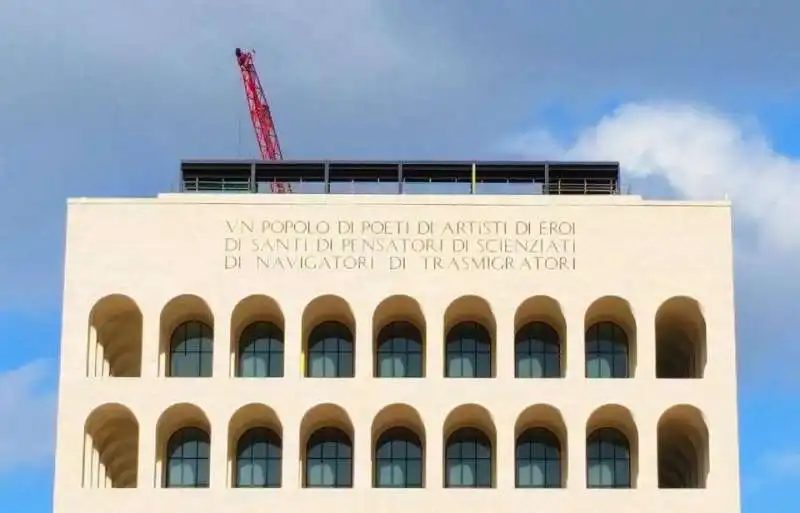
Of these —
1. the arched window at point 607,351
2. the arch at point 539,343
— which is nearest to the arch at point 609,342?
the arched window at point 607,351

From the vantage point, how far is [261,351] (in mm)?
87000

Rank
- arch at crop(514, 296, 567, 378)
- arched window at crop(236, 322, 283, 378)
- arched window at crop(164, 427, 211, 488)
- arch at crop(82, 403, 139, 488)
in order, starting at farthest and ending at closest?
1. arched window at crop(236, 322, 283, 378)
2. arch at crop(514, 296, 567, 378)
3. arched window at crop(164, 427, 211, 488)
4. arch at crop(82, 403, 139, 488)

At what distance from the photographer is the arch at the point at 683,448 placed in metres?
84.3

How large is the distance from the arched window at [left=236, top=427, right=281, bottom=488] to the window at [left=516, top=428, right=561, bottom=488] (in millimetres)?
10272

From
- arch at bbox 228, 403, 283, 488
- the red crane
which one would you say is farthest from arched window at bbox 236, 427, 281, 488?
the red crane

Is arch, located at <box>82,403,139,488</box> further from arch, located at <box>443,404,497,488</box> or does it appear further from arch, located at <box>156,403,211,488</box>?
arch, located at <box>443,404,497,488</box>

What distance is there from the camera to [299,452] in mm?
84000

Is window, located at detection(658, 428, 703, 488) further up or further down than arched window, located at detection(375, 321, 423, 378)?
further down

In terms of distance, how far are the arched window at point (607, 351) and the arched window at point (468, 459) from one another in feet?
17.8

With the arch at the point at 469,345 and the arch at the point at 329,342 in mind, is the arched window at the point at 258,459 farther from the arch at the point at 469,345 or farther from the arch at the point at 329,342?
the arch at the point at 469,345

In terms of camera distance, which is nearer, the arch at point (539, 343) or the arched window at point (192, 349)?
the arch at point (539, 343)

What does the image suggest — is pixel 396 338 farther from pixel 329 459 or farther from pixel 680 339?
pixel 680 339

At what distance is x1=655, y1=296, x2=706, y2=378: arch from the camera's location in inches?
3369

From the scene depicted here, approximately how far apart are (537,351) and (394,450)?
24.4 ft
